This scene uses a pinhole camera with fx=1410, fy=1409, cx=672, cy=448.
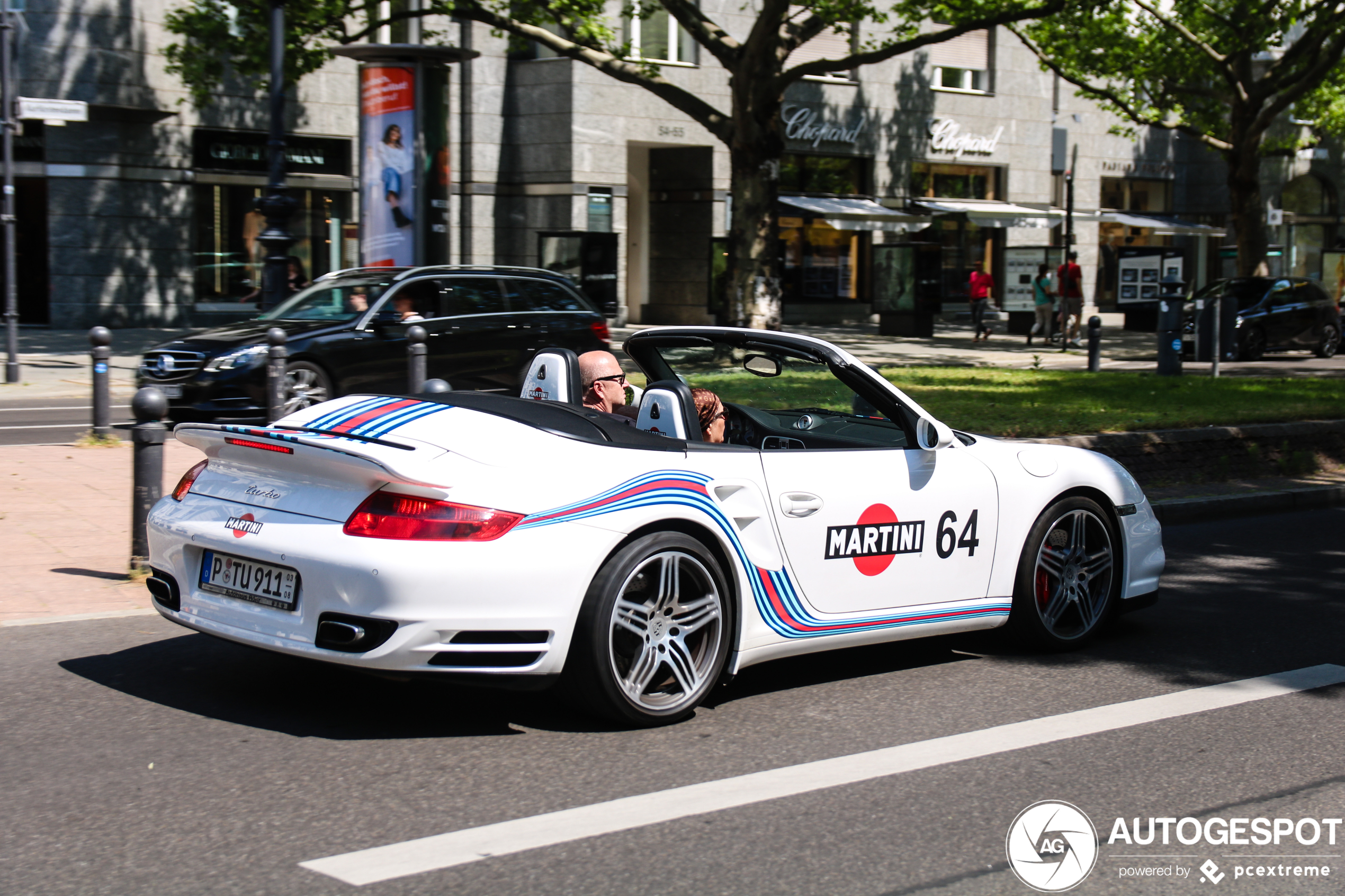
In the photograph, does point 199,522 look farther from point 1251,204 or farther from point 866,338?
point 1251,204

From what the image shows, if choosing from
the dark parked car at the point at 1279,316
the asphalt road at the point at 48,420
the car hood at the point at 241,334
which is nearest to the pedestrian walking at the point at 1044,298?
the dark parked car at the point at 1279,316

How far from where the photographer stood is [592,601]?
4.53 meters

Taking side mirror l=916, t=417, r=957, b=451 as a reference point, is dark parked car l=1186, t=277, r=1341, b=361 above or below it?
above

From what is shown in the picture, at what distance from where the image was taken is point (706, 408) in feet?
18.5

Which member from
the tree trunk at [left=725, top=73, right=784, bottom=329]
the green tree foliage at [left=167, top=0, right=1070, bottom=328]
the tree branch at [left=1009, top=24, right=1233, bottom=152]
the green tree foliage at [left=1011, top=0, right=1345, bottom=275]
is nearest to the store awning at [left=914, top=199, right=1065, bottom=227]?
the green tree foliage at [left=1011, top=0, right=1345, bottom=275]

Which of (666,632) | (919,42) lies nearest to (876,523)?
(666,632)

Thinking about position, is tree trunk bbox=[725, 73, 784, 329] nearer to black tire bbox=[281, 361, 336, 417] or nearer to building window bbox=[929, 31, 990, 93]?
black tire bbox=[281, 361, 336, 417]

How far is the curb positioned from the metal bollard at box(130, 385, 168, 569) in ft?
21.7

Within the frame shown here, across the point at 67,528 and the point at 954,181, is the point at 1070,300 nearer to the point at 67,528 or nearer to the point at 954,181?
the point at 954,181

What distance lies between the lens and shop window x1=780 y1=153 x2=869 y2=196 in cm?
3519

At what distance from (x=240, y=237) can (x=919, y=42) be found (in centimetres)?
1526

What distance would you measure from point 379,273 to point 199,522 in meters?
10.0

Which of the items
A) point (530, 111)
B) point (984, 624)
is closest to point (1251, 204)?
point (530, 111)

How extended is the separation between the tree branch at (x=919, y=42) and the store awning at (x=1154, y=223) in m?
22.6
